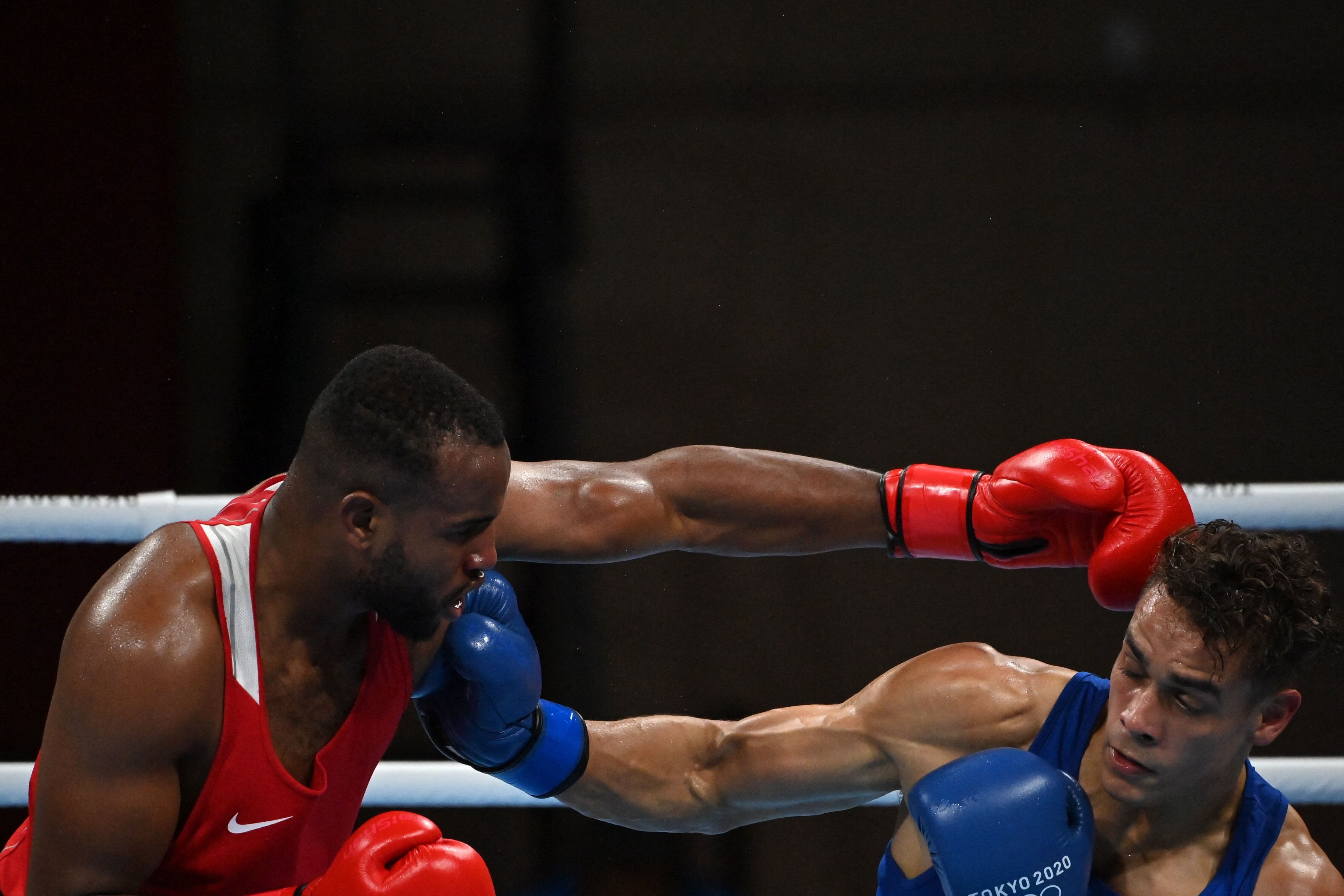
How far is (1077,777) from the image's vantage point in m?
1.94

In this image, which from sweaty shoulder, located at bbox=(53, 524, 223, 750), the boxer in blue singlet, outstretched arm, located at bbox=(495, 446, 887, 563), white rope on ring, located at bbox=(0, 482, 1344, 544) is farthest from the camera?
white rope on ring, located at bbox=(0, 482, 1344, 544)

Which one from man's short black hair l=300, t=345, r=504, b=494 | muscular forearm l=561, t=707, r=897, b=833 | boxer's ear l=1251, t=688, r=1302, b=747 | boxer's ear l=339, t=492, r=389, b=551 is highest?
man's short black hair l=300, t=345, r=504, b=494

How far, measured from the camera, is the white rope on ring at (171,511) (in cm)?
261

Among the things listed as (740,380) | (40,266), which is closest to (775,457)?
(740,380)

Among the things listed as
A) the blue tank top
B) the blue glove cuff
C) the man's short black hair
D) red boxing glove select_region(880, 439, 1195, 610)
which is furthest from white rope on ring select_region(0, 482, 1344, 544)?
the man's short black hair

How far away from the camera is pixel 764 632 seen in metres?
Result: 3.41

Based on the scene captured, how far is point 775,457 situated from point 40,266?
87.7 inches

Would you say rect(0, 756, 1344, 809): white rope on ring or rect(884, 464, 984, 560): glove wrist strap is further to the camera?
rect(0, 756, 1344, 809): white rope on ring

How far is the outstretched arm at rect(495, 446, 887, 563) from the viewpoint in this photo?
2271 mm

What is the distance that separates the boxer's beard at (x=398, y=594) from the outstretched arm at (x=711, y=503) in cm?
58

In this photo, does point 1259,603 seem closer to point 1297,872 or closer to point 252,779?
point 1297,872

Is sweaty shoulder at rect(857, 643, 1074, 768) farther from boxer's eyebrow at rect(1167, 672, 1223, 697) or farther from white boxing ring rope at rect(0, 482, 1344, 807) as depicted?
white boxing ring rope at rect(0, 482, 1344, 807)

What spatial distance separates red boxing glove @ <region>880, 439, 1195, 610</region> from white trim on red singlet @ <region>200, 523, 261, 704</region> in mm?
1166

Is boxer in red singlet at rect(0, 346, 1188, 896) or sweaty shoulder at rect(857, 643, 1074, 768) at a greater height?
boxer in red singlet at rect(0, 346, 1188, 896)
